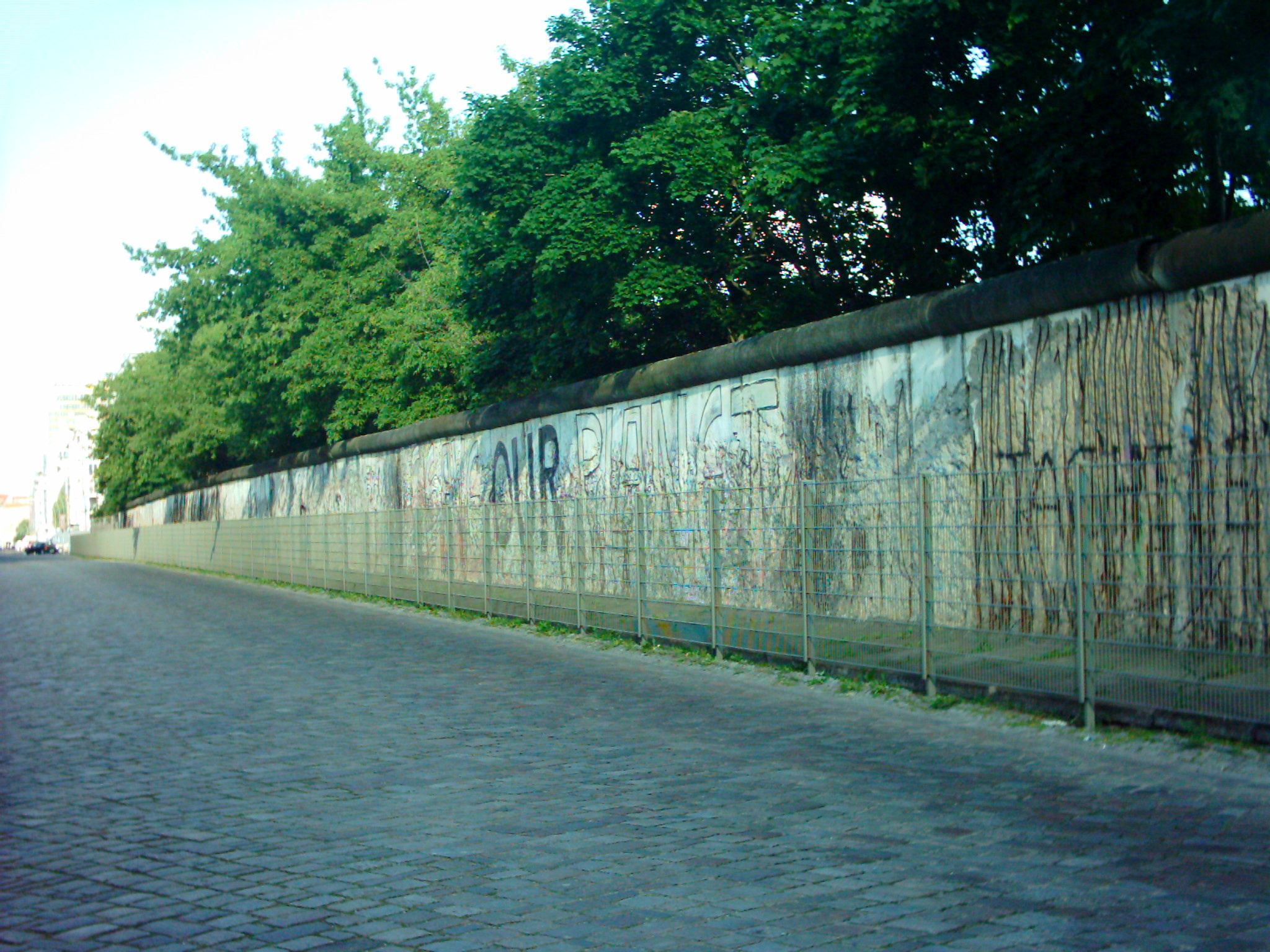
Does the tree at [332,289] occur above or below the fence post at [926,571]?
above

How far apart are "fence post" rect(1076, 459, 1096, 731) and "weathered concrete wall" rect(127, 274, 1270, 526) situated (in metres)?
1.37

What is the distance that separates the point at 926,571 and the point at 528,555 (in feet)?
24.0

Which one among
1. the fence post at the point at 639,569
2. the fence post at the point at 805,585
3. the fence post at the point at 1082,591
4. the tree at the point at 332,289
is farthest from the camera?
the tree at the point at 332,289

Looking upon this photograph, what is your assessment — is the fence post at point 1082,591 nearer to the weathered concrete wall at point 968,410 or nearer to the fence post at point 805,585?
the weathered concrete wall at point 968,410

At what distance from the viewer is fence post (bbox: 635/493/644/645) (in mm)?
13547

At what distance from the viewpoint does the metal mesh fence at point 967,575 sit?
23.5ft

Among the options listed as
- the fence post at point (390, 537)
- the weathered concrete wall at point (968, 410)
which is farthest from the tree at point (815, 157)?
the fence post at point (390, 537)

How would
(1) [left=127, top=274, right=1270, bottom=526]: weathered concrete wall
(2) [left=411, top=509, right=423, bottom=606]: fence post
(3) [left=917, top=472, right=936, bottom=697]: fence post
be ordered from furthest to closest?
(2) [left=411, top=509, right=423, bottom=606]: fence post
(3) [left=917, top=472, right=936, bottom=697]: fence post
(1) [left=127, top=274, right=1270, bottom=526]: weathered concrete wall

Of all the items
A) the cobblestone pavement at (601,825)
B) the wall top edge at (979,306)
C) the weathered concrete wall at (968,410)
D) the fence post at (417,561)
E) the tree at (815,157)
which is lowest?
the cobblestone pavement at (601,825)

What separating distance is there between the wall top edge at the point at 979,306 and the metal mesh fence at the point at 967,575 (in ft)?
5.95

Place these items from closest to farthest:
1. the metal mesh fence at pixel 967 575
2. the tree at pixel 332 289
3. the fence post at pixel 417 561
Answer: the metal mesh fence at pixel 967 575, the fence post at pixel 417 561, the tree at pixel 332 289

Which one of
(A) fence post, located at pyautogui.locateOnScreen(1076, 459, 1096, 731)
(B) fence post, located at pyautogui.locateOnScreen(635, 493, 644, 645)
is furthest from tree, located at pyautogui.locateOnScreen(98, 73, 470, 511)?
(A) fence post, located at pyautogui.locateOnScreen(1076, 459, 1096, 731)

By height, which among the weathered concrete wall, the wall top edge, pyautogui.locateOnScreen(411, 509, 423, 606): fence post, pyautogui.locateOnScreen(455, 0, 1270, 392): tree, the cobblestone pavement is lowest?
the cobblestone pavement

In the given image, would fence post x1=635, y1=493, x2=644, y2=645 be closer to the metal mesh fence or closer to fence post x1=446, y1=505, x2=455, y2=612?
the metal mesh fence
